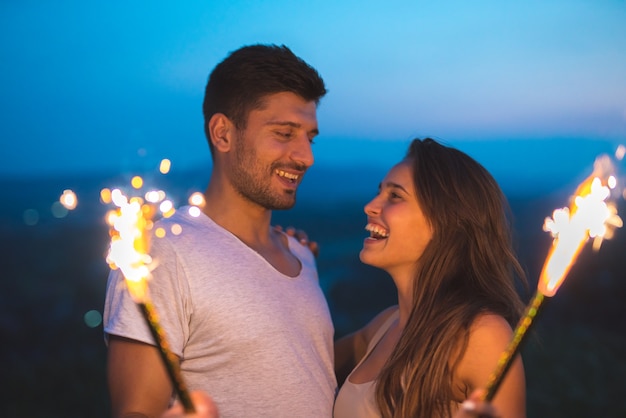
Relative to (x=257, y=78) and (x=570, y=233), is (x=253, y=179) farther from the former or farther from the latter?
(x=570, y=233)

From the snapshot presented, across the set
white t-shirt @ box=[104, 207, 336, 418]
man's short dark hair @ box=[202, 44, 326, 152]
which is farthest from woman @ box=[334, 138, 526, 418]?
man's short dark hair @ box=[202, 44, 326, 152]

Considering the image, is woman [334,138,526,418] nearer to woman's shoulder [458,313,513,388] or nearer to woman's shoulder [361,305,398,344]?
woman's shoulder [458,313,513,388]

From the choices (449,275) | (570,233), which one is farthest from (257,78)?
(570,233)

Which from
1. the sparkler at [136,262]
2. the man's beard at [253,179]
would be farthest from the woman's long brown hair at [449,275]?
the sparkler at [136,262]

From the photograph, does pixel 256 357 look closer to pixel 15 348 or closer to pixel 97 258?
pixel 15 348

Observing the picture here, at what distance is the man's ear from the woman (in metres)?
1.04

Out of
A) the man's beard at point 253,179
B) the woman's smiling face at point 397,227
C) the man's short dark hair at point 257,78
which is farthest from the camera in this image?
→ the man's short dark hair at point 257,78

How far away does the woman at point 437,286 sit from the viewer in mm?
3314

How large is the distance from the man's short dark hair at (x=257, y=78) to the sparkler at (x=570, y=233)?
232 cm

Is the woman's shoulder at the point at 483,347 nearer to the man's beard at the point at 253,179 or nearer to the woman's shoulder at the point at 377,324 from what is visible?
the woman's shoulder at the point at 377,324

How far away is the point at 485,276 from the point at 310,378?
1157mm

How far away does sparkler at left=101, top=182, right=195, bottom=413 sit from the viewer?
1761 millimetres

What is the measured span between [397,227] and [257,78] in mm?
1348

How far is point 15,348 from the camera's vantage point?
56.3 ft
